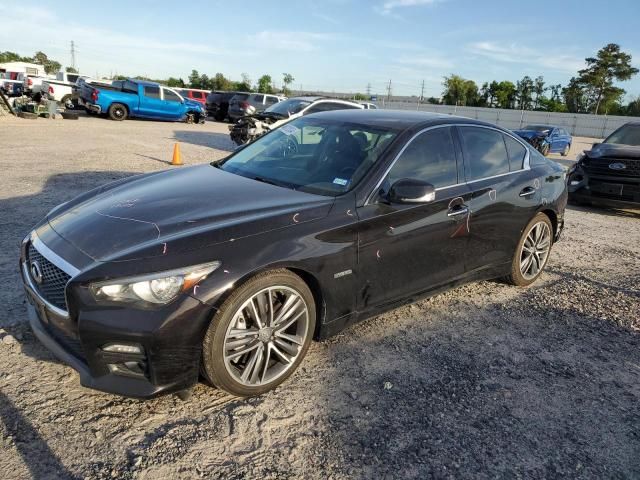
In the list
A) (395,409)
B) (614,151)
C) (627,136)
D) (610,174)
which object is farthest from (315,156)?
(627,136)

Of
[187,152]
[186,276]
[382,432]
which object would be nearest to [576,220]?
[382,432]

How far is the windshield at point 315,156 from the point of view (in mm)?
3559

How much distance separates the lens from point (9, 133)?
47.5 ft

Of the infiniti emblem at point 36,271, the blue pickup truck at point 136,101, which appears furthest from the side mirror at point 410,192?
the blue pickup truck at point 136,101

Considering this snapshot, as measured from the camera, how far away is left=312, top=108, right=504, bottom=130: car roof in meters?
3.94

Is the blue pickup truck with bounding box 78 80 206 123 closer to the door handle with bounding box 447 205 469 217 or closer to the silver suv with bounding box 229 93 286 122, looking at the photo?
the silver suv with bounding box 229 93 286 122

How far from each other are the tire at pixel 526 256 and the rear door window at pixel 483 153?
71 centimetres

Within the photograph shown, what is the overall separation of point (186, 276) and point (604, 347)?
3.29 metres

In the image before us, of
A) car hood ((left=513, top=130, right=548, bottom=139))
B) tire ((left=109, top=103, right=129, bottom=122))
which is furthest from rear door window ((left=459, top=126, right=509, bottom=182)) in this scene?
tire ((left=109, top=103, right=129, bottom=122))

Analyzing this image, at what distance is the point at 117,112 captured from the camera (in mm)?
22125

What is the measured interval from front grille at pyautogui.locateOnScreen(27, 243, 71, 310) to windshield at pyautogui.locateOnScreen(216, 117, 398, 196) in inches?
61.4

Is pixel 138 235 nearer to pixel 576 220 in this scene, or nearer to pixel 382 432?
pixel 382 432

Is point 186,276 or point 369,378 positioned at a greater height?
point 186,276

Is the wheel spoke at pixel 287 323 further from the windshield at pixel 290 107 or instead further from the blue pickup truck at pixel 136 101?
the blue pickup truck at pixel 136 101
